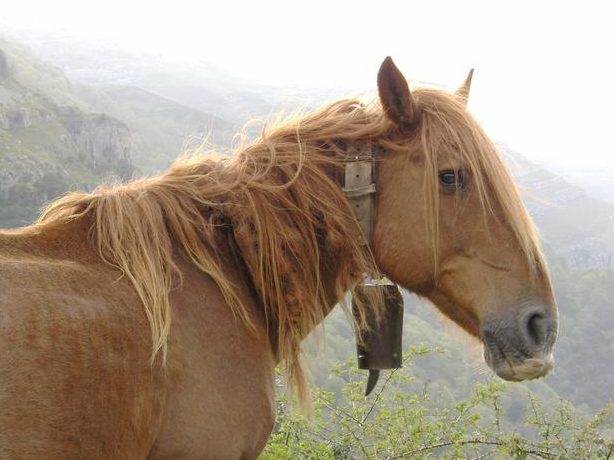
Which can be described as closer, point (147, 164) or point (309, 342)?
point (309, 342)

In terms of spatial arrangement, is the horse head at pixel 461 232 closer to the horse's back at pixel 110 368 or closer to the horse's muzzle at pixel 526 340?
the horse's muzzle at pixel 526 340

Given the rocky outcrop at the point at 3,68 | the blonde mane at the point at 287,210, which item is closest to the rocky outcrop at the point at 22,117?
the rocky outcrop at the point at 3,68

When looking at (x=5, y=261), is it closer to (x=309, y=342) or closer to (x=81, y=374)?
(x=81, y=374)

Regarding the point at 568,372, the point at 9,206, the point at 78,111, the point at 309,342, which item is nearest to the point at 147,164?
the point at 78,111

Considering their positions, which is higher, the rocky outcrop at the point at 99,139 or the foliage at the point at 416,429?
the foliage at the point at 416,429

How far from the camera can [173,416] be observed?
8.34 ft

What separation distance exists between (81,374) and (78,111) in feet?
432

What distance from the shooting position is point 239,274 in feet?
10.3

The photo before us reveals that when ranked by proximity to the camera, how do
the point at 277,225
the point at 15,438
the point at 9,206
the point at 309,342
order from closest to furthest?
the point at 15,438, the point at 277,225, the point at 309,342, the point at 9,206

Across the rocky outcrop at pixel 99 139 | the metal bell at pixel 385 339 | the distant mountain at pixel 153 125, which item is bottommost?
the distant mountain at pixel 153 125

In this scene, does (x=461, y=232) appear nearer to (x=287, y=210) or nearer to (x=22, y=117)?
(x=287, y=210)

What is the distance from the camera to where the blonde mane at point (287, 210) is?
3010 mm

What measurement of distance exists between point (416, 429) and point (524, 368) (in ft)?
17.9

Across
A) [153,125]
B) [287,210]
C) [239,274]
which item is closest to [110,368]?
[239,274]
